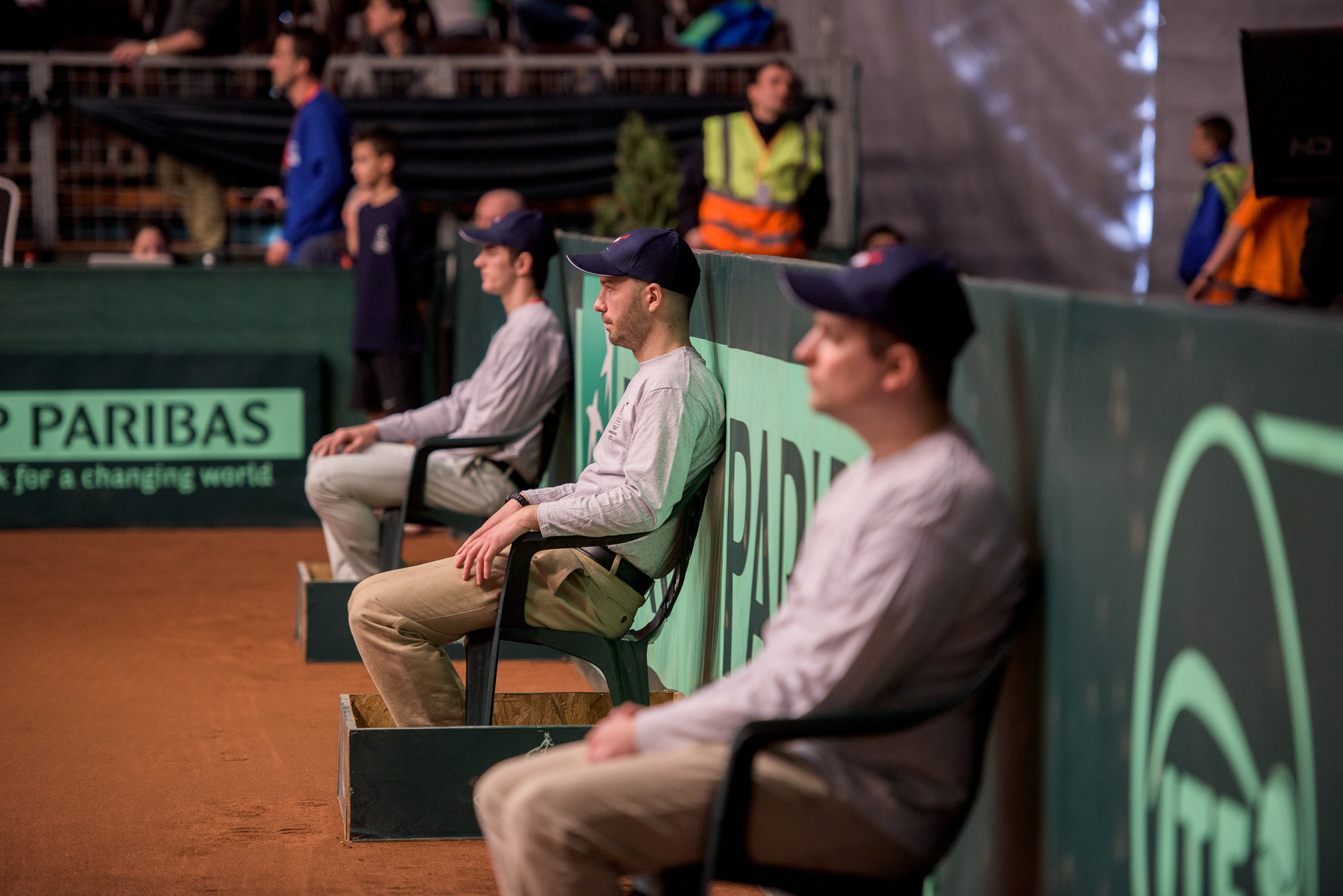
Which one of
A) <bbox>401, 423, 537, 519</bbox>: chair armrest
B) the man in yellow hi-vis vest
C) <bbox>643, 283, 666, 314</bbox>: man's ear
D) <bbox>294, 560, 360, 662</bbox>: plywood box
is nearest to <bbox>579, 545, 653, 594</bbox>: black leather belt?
<bbox>643, 283, 666, 314</bbox>: man's ear

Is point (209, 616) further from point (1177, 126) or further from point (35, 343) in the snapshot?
→ point (1177, 126)

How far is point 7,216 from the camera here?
982 cm

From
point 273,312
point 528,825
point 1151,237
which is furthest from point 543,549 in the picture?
point 1151,237

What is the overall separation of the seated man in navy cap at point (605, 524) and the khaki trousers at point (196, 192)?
7.39 metres

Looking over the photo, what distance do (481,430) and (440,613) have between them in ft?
5.57

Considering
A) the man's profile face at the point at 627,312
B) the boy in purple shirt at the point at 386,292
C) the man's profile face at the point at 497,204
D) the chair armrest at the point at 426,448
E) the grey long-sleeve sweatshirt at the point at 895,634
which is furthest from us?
the boy in purple shirt at the point at 386,292

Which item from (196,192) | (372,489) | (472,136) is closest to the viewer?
(372,489)

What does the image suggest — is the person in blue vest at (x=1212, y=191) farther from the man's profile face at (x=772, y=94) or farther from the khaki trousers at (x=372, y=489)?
the khaki trousers at (x=372, y=489)

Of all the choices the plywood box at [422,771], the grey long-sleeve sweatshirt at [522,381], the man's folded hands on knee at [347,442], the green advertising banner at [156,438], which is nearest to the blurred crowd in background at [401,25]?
the green advertising banner at [156,438]

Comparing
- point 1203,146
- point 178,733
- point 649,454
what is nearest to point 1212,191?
point 1203,146

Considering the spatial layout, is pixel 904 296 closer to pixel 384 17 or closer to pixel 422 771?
pixel 422 771

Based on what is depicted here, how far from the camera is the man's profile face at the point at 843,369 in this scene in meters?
2.47

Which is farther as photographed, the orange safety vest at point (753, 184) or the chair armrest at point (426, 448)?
the orange safety vest at point (753, 184)

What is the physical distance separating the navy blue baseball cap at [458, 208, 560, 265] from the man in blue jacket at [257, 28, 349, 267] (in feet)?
11.4
